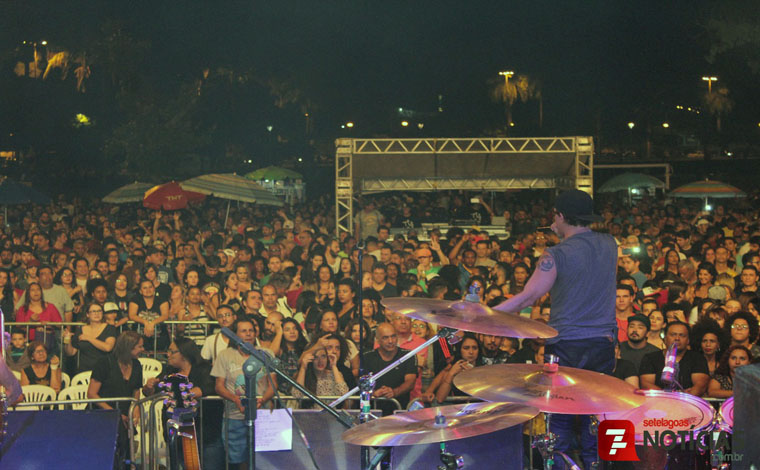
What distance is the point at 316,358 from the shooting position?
711 centimetres

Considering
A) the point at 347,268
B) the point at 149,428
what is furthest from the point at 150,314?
the point at 149,428

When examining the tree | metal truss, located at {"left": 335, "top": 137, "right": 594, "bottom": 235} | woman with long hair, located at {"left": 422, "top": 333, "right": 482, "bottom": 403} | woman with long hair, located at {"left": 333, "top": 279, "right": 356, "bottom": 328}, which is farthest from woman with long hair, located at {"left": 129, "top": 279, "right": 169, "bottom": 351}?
the tree

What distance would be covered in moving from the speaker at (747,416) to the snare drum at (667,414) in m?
1.79

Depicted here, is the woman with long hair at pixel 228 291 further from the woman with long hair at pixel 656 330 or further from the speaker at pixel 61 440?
the speaker at pixel 61 440

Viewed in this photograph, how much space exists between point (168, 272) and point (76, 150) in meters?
30.5

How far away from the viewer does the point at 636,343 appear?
6.97 m

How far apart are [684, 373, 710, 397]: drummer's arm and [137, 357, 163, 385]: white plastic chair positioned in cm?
441

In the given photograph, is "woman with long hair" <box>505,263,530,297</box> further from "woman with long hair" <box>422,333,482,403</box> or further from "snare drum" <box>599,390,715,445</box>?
"snare drum" <box>599,390,715,445</box>

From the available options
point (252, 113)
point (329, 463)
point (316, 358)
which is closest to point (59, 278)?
point (316, 358)

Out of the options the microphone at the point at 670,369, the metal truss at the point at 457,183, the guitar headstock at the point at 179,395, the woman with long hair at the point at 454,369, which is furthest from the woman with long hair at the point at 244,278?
the metal truss at the point at 457,183

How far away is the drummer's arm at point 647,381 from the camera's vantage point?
653 cm

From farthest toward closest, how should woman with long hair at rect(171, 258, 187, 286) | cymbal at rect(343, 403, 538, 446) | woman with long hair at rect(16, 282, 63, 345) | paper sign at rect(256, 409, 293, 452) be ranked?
woman with long hair at rect(171, 258, 187, 286), woman with long hair at rect(16, 282, 63, 345), paper sign at rect(256, 409, 293, 452), cymbal at rect(343, 403, 538, 446)

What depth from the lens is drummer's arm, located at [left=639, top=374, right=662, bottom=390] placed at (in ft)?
21.4

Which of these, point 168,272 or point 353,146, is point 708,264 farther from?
point 353,146
